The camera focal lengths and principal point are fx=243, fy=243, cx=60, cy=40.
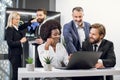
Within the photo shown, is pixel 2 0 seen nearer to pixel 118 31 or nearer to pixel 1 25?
pixel 1 25

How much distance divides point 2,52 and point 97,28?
97.8 inches

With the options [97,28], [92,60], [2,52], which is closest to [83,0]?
[2,52]

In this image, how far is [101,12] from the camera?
15.6ft

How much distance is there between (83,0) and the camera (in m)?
4.74

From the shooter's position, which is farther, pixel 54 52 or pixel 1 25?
pixel 1 25

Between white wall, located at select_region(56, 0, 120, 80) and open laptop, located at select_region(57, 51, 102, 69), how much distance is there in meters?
2.80

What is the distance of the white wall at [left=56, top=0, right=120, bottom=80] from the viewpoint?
4718 mm

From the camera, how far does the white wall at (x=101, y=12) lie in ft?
15.5

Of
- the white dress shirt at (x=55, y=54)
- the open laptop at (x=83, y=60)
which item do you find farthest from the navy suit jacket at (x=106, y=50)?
the open laptop at (x=83, y=60)

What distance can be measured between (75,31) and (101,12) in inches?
70.3

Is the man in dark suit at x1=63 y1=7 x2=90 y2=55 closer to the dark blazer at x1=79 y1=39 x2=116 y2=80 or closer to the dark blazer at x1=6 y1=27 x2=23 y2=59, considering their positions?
the dark blazer at x1=79 y1=39 x2=116 y2=80

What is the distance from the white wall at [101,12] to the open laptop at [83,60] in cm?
280

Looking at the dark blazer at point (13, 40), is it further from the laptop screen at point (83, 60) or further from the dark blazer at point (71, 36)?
the laptop screen at point (83, 60)

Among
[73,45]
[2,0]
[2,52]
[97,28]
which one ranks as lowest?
[2,52]
